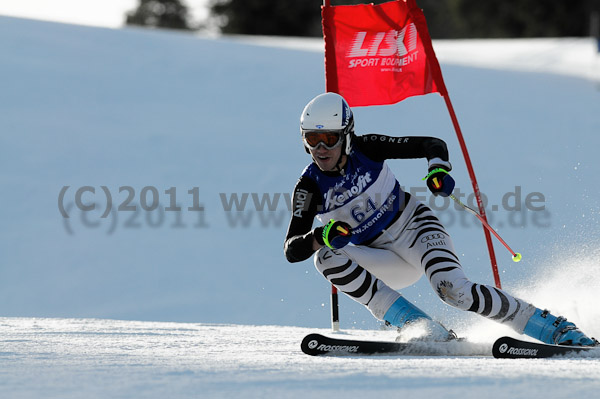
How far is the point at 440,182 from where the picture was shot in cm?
412

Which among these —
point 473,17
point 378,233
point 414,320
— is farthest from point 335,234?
point 473,17

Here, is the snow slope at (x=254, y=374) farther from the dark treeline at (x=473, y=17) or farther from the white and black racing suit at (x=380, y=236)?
the dark treeline at (x=473, y=17)

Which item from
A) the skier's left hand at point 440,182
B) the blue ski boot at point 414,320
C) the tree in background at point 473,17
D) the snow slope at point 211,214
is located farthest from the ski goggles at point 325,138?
the tree in background at point 473,17

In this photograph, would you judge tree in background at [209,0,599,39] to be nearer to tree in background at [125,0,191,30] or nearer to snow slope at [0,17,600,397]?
tree in background at [125,0,191,30]

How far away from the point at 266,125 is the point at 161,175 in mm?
2296

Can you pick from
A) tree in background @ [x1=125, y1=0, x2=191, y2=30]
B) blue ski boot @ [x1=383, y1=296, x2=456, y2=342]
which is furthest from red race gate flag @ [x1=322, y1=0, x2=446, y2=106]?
tree in background @ [x1=125, y1=0, x2=191, y2=30]

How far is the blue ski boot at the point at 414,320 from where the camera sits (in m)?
3.86

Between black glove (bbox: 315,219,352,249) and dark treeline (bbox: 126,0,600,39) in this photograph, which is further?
dark treeline (bbox: 126,0,600,39)

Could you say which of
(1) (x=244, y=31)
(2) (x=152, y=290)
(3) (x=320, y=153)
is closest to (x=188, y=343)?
(3) (x=320, y=153)

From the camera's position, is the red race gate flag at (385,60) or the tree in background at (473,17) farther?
the tree in background at (473,17)

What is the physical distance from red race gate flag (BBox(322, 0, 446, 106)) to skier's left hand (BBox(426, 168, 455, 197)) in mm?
1699

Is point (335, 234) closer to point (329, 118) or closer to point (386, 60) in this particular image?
point (329, 118)

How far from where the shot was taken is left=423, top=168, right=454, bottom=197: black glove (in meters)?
4.11

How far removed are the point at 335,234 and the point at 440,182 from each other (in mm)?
673
